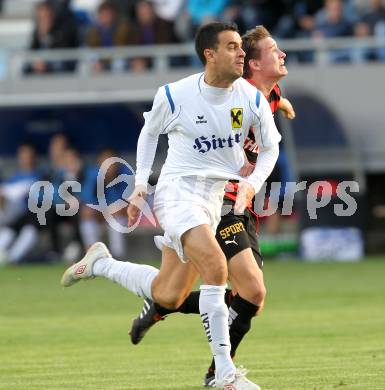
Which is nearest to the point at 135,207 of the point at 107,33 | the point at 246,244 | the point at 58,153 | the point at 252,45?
the point at 246,244

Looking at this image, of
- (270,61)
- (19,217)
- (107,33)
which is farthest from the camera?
(107,33)

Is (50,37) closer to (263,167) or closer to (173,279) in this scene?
(173,279)

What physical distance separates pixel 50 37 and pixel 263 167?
14.5m

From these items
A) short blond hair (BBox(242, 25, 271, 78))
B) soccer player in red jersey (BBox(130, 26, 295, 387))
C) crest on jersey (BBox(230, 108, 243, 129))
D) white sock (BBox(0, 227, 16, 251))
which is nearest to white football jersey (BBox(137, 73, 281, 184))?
crest on jersey (BBox(230, 108, 243, 129))

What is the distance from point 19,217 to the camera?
22203mm

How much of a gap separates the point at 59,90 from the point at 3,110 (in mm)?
1483

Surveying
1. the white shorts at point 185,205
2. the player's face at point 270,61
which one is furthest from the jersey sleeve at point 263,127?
the player's face at point 270,61

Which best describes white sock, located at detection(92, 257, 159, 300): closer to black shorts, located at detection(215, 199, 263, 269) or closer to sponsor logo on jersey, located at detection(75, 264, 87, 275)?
sponsor logo on jersey, located at detection(75, 264, 87, 275)

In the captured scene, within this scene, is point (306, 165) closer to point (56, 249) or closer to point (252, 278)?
point (56, 249)

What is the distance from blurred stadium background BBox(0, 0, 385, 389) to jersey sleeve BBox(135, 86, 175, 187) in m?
11.9

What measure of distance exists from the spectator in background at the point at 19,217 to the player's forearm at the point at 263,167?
13470 mm

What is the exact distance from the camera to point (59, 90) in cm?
2261

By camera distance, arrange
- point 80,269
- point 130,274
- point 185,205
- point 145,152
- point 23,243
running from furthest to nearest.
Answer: point 23,243
point 80,269
point 130,274
point 145,152
point 185,205

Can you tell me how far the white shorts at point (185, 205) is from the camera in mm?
8539
